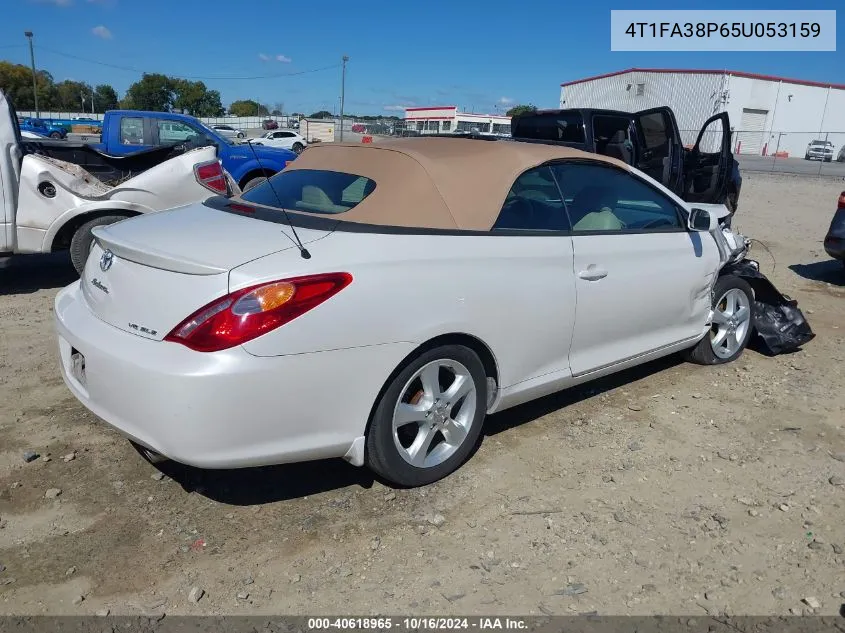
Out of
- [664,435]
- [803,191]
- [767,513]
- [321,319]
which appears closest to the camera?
[321,319]

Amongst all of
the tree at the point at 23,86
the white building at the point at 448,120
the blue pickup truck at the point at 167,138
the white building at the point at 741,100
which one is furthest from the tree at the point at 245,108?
the blue pickup truck at the point at 167,138

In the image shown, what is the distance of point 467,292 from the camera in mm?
3043

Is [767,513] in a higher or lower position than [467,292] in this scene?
lower

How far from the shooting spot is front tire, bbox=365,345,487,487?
9.57ft

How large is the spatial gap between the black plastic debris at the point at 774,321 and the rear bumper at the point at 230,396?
3.57m

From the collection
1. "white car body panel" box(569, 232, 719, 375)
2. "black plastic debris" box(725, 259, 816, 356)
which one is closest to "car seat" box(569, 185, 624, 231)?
"white car body panel" box(569, 232, 719, 375)

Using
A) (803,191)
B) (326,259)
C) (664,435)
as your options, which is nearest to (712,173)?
(664,435)

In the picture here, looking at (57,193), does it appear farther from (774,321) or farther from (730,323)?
(774,321)

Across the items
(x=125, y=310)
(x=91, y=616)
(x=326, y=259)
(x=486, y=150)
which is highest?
(x=486, y=150)

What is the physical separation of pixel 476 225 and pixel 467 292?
0.38m

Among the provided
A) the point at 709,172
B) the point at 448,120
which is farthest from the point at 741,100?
the point at 709,172

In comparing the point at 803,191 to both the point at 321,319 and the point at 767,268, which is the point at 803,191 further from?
the point at 321,319

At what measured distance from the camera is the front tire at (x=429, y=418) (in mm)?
2918

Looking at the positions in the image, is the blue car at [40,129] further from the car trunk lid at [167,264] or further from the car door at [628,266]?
the car door at [628,266]
